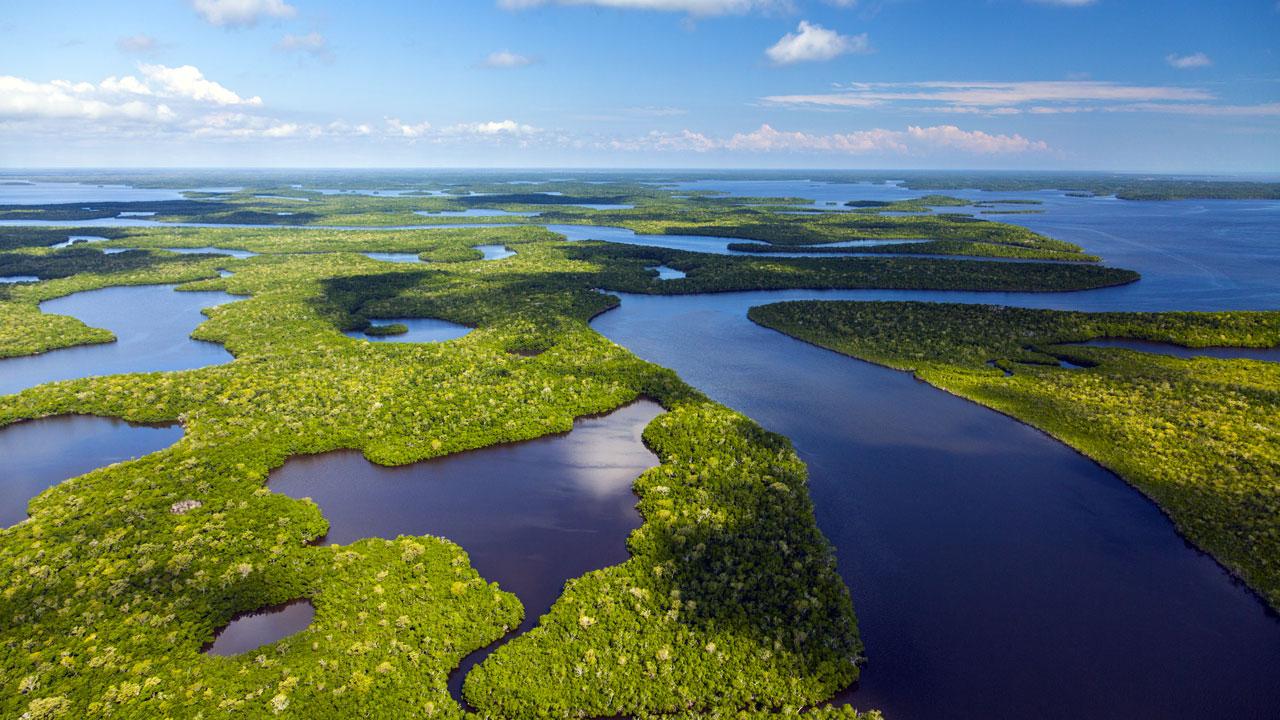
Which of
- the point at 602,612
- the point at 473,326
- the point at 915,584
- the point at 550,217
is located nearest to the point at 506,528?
the point at 602,612

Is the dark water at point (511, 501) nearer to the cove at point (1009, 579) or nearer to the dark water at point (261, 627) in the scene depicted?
the dark water at point (261, 627)

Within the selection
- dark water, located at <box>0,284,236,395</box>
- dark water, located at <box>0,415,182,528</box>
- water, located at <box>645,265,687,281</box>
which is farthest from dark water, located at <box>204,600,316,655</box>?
water, located at <box>645,265,687,281</box>

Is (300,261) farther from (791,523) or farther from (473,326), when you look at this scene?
(791,523)

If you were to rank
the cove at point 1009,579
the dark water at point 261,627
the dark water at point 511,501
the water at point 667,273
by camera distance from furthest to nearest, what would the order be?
1. the water at point 667,273
2. the dark water at point 511,501
3. the dark water at point 261,627
4. the cove at point 1009,579

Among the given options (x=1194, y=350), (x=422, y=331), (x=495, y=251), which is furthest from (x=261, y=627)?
(x=495, y=251)

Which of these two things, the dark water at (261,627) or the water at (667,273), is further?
the water at (667,273)

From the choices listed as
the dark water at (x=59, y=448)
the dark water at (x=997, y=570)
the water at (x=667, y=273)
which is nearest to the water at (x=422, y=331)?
the dark water at (x=59, y=448)

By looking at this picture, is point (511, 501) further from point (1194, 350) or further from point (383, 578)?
point (1194, 350)
